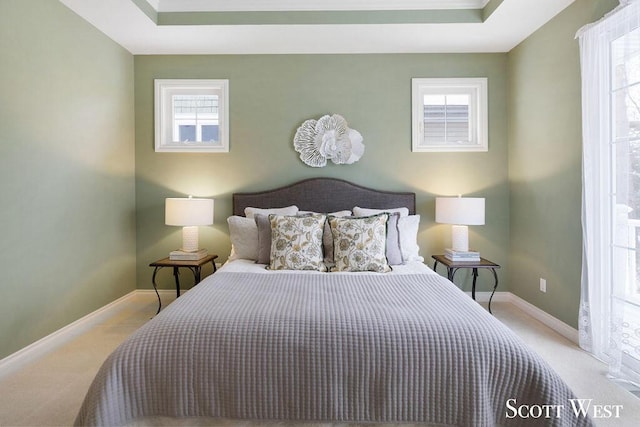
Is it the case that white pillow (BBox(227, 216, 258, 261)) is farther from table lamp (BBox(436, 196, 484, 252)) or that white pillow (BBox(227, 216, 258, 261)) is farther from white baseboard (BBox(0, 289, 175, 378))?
table lamp (BBox(436, 196, 484, 252))

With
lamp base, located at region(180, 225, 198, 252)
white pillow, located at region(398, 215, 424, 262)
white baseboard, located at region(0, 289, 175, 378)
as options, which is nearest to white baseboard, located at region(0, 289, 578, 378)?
white baseboard, located at region(0, 289, 175, 378)

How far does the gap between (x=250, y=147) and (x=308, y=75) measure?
1030 mm

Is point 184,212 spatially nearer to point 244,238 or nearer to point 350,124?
point 244,238

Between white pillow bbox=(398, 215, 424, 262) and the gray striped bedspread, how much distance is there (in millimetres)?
1436

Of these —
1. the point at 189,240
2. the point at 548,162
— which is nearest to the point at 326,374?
the point at 189,240

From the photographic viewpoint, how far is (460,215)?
3.09 metres

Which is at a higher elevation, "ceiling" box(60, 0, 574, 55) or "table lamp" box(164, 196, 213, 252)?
"ceiling" box(60, 0, 574, 55)

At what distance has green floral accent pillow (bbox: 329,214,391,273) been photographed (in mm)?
2579

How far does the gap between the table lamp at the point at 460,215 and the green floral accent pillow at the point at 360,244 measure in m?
0.83

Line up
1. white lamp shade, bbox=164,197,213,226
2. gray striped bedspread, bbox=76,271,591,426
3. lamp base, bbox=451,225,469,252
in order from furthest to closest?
lamp base, bbox=451,225,469,252
white lamp shade, bbox=164,197,213,226
gray striped bedspread, bbox=76,271,591,426

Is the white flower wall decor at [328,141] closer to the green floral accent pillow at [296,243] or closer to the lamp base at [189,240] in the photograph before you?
the green floral accent pillow at [296,243]

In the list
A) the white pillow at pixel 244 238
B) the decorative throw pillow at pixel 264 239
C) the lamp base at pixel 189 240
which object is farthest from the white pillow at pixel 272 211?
the lamp base at pixel 189 240

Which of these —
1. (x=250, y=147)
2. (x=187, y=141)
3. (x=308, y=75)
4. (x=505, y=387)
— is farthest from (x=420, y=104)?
(x=505, y=387)

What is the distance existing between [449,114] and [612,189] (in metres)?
1.82
